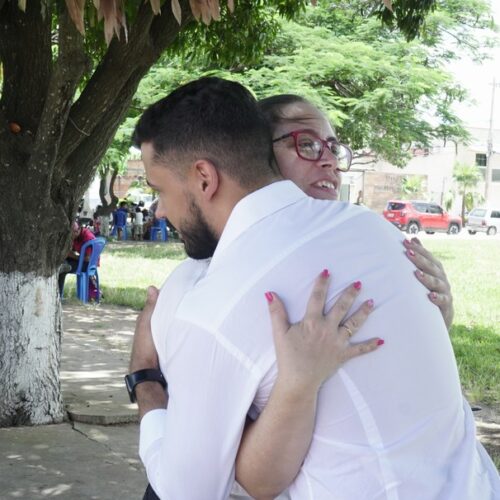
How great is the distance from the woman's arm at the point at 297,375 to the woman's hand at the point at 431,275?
9.6 inches

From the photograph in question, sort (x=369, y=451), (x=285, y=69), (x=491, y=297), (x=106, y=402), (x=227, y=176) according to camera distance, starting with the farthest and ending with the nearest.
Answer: (x=285, y=69), (x=491, y=297), (x=106, y=402), (x=227, y=176), (x=369, y=451)

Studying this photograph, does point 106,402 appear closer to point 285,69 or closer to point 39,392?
point 39,392

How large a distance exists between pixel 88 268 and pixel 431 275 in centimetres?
1200

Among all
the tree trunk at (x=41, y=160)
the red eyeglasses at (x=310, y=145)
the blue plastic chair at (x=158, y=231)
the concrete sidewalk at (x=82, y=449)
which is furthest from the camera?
the blue plastic chair at (x=158, y=231)

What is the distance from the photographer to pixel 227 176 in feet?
5.71

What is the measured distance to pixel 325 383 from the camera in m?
1.58

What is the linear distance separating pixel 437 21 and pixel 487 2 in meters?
2.02

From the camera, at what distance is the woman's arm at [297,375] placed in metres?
1.55

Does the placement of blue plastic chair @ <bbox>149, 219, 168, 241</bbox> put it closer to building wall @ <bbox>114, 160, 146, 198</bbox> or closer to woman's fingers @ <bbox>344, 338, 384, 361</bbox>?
building wall @ <bbox>114, 160, 146, 198</bbox>

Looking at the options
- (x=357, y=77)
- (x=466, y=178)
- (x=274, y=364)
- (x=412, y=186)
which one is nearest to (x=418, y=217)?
(x=357, y=77)

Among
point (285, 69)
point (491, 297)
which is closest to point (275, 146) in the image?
point (491, 297)

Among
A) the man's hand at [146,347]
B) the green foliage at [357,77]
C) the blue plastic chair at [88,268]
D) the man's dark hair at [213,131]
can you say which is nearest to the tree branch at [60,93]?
the man's hand at [146,347]

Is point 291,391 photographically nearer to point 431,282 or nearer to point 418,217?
point 431,282

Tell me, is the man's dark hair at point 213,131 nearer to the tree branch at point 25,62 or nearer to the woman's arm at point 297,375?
the woman's arm at point 297,375
